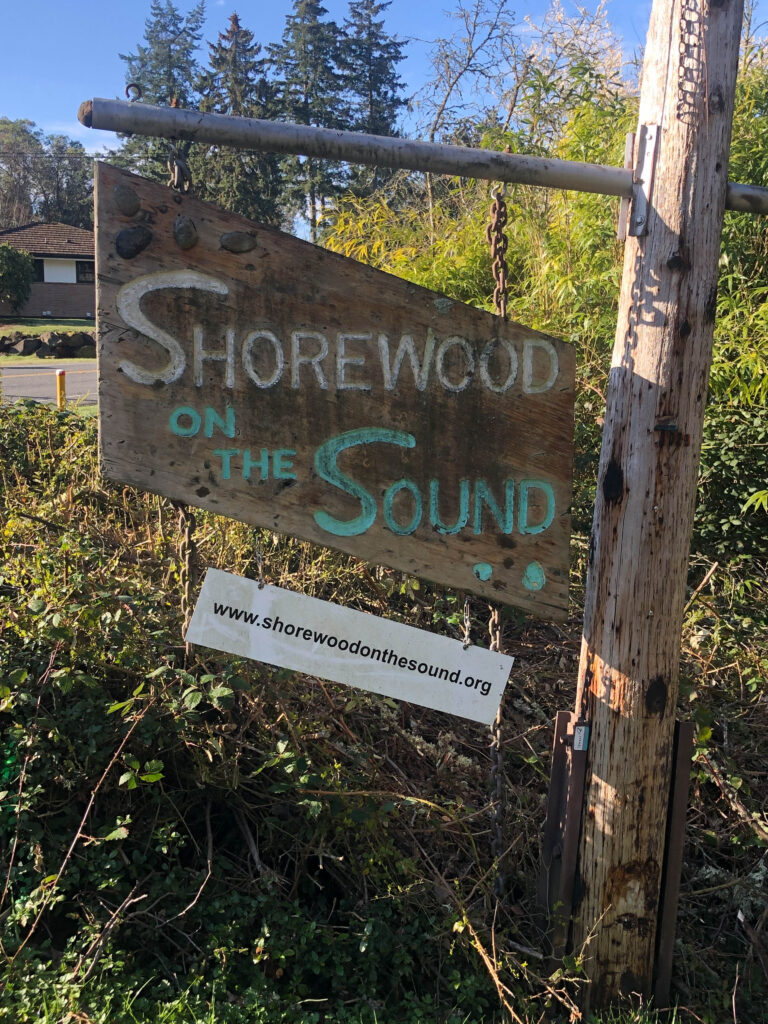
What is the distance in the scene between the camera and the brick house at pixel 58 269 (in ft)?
128

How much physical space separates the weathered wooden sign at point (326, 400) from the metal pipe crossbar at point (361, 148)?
0.51 feet

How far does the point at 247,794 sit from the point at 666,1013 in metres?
1.59

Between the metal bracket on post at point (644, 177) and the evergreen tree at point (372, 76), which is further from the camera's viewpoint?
the evergreen tree at point (372, 76)

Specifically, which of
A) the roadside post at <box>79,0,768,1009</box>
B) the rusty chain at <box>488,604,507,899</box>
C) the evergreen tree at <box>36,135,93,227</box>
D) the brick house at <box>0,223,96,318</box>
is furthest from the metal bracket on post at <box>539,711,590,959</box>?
the evergreen tree at <box>36,135,93,227</box>

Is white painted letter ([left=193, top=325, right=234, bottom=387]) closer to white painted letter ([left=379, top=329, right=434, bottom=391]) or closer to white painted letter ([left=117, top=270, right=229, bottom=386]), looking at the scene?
white painted letter ([left=117, top=270, right=229, bottom=386])

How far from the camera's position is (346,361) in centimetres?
225


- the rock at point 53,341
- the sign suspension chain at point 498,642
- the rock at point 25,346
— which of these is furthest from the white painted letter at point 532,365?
the rock at point 25,346

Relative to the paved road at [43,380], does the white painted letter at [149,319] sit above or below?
above

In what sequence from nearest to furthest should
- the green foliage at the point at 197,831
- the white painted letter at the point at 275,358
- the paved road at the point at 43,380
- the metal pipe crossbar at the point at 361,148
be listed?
the metal pipe crossbar at the point at 361,148 → the white painted letter at the point at 275,358 → the green foliage at the point at 197,831 → the paved road at the point at 43,380

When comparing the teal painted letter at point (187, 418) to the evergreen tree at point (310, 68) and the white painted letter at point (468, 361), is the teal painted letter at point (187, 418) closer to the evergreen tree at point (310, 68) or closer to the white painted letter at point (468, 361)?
the white painted letter at point (468, 361)

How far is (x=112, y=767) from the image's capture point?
283 cm

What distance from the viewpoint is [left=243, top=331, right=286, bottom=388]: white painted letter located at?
7.25 feet

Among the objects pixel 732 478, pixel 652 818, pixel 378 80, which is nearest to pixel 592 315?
pixel 732 478

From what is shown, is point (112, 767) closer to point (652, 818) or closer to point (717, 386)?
point (652, 818)
